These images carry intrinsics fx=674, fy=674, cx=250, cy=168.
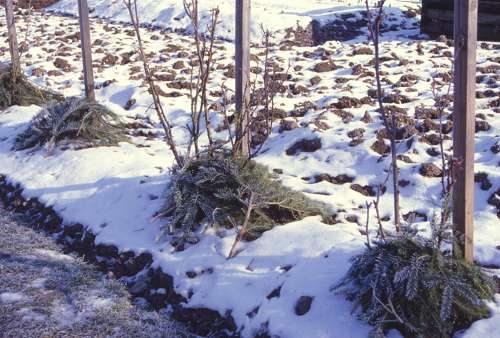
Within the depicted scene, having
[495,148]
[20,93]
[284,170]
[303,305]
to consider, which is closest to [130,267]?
[303,305]

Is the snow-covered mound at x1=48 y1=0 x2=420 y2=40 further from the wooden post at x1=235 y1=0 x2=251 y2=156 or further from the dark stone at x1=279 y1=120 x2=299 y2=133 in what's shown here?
the wooden post at x1=235 y1=0 x2=251 y2=156

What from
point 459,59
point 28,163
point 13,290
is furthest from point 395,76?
point 13,290

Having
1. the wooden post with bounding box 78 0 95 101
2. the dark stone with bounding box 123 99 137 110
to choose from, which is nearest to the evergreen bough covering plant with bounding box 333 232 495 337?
the wooden post with bounding box 78 0 95 101

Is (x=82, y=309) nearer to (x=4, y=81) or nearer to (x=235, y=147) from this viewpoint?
(x=235, y=147)

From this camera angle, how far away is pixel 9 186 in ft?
20.2

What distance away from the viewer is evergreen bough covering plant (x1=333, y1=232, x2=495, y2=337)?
3.19m

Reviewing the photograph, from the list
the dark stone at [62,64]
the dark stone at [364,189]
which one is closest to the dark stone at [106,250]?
the dark stone at [364,189]

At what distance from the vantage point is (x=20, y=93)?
27.6 ft

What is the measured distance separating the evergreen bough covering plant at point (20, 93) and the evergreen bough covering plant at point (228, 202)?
408 cm

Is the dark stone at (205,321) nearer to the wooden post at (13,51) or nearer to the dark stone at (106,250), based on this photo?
the dark stone at (106,250)

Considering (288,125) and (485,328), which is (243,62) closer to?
(288,125)

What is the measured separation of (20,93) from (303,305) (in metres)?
5.99

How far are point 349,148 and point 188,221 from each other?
2.00 m

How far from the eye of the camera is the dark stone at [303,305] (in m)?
3.58
